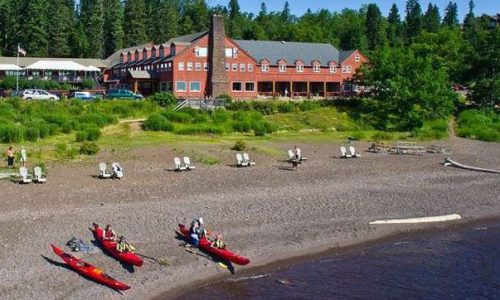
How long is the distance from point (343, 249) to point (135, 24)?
107 meters

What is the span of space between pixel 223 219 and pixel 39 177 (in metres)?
10.1

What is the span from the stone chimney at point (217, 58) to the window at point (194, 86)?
5.28 feet

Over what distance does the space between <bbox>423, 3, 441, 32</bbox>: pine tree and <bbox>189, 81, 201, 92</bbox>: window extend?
285 ft

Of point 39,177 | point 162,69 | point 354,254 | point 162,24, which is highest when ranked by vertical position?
point 162,24

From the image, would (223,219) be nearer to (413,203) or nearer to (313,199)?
(313,199)

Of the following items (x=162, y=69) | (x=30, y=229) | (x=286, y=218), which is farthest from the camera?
(x=162, y=69)

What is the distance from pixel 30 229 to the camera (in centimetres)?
2383

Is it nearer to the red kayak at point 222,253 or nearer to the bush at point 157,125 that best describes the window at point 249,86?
the bush at point 157,125

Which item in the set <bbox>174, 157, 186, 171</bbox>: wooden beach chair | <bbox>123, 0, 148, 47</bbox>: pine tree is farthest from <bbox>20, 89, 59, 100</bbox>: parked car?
<bbox>123, 0, 148, 47</bbox>: pine tree

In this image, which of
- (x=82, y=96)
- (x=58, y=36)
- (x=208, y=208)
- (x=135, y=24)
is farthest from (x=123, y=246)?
(x=135, y=24)

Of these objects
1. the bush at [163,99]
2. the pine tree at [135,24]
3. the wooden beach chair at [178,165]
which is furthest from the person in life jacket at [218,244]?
the pine tree at [135,24]

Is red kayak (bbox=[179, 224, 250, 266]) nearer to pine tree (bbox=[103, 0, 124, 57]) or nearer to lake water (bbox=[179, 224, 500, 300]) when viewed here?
lake water (bbox=[179, 224, 500, 300])

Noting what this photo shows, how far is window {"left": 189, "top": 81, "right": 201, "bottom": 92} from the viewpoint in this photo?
7781 centimetres

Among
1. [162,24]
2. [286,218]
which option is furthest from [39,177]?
[162,24]
